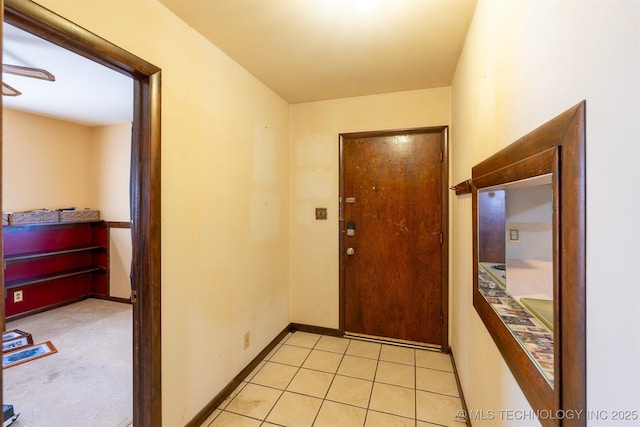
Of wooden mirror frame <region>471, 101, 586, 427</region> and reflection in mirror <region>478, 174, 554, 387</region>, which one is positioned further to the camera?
reflection in mirror <region>478, 174, 554, 387</region>

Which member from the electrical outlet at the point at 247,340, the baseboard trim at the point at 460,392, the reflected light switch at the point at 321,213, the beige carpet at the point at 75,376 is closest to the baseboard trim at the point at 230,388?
the electrical outlet at the point at 247,340

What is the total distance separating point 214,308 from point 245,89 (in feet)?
5.35

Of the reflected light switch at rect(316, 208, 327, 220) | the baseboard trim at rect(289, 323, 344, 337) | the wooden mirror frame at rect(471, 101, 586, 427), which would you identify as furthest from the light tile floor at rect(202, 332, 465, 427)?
the wooden mirror frame at rect(471, 101, 586, 427)

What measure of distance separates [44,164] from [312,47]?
398 centimetres

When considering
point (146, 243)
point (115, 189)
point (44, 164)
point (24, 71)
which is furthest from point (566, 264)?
point (44, 164)

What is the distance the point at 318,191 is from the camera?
2.89 metres

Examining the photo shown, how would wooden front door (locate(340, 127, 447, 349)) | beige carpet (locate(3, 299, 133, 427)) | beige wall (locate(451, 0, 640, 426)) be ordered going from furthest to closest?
wooden front door (locate(340, 127, 447, 349)) < beige carpet (locate(3, 299, 133, 427)) < beige wall (locate(451, 0, 640, 426))

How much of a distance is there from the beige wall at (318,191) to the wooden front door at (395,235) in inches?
4.5

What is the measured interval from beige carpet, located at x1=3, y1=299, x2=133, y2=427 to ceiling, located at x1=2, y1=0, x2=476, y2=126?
7.75ft

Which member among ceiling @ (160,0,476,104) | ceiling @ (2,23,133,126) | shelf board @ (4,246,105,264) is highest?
ceiling @ (2,23,133,126)

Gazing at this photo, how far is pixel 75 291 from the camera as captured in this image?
3949mm

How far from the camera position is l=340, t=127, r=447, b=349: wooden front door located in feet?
8.48

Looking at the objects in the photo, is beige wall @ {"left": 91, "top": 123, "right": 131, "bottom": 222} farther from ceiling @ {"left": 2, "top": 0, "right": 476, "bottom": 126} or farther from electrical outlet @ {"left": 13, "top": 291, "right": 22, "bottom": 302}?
electrical outlet @ {"left": 13, "top": 291, "right": 22, "bottom": 302}

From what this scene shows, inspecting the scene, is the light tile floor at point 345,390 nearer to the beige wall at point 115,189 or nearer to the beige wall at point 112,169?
the beige wall at point 115,189
